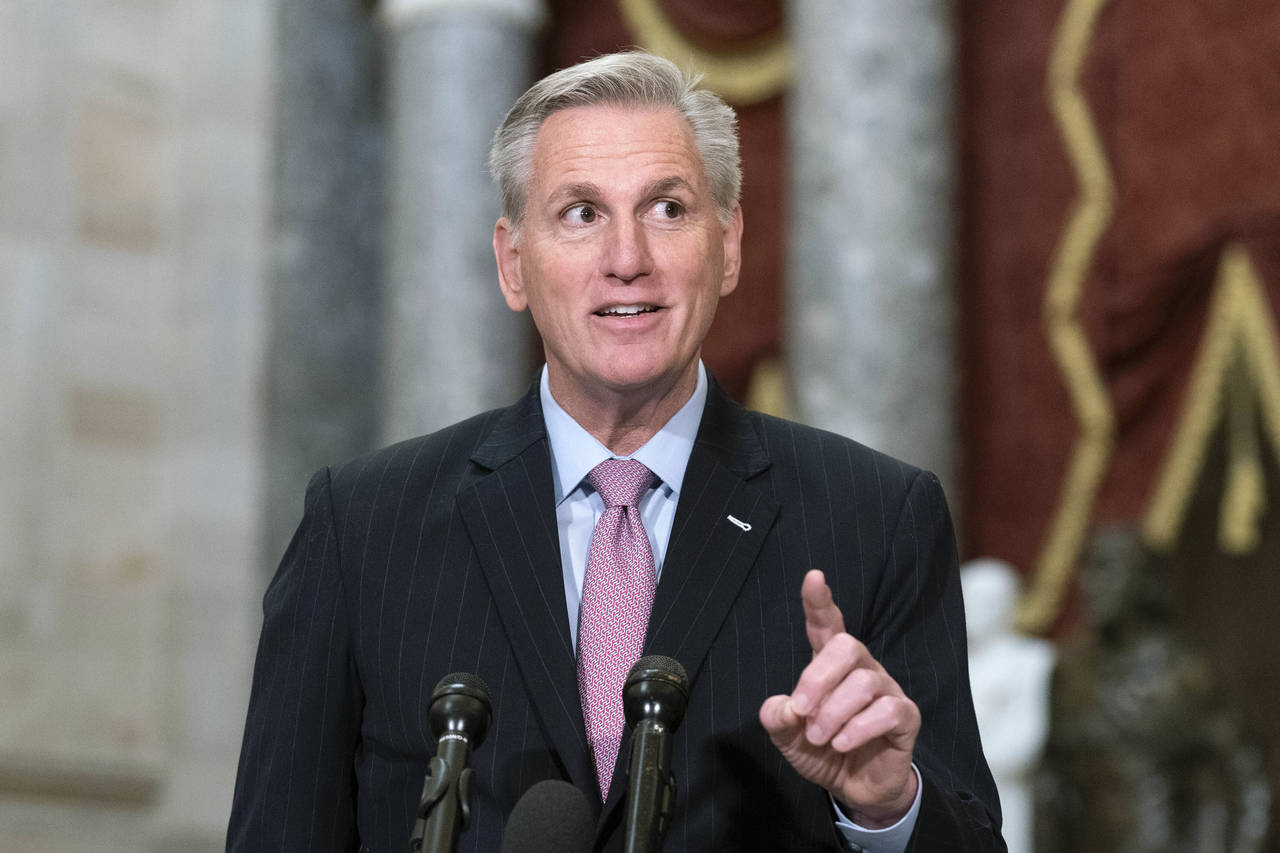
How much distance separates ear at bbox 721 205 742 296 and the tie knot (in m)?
0.22

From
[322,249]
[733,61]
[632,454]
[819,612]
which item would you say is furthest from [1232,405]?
[819,612]

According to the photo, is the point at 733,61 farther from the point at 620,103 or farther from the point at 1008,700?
the point at 620,103

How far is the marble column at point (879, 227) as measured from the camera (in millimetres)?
6137

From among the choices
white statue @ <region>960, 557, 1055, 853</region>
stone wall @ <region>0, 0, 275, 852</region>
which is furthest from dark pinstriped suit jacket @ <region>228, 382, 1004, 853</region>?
Answer: stone wall @ <region>0, 0, 275, 852</region>

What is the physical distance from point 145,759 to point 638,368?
19.0 feet

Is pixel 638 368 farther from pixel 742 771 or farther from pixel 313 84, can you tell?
pixel 313 84

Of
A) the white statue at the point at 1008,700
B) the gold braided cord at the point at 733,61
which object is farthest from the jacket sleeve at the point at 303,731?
the gold braided cord at the point at 733,61

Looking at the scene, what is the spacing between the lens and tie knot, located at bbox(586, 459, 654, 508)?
1890mm

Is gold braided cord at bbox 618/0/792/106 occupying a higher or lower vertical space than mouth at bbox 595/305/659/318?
higher

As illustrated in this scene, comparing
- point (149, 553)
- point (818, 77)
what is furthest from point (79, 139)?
point (818, 77)

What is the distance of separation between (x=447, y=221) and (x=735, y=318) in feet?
3.76

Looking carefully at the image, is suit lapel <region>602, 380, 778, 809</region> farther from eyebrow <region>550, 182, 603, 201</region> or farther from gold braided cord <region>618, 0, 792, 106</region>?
gold braided cord <region>618, 0, 792, 106</region>

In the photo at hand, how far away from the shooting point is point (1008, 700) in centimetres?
541

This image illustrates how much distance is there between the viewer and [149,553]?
7242mm
